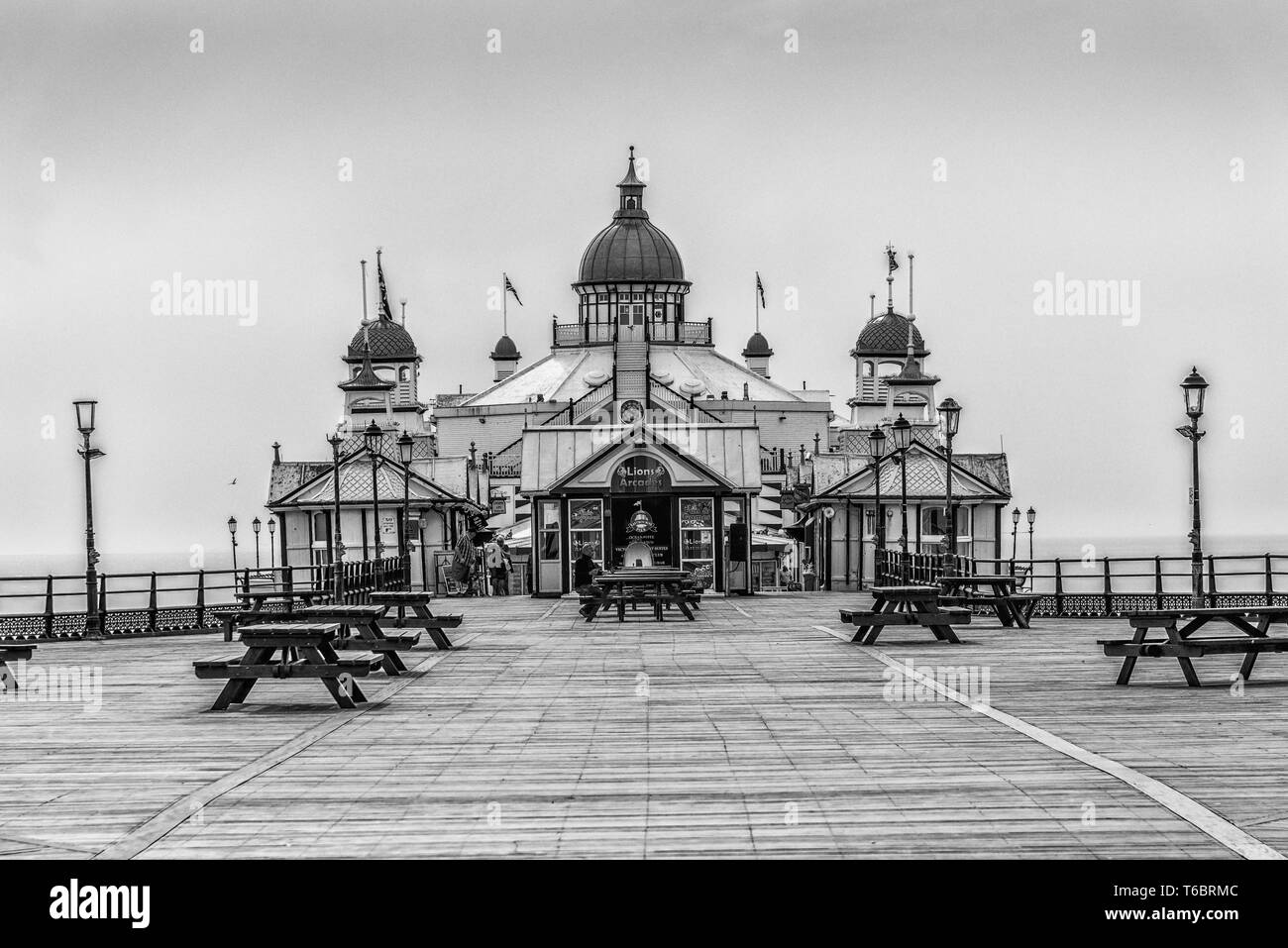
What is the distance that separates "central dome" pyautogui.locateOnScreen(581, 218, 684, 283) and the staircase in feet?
14.9

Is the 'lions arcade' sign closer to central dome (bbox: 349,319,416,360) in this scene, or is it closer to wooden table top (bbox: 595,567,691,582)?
wooden table top (bbox: 595,567,691,582)

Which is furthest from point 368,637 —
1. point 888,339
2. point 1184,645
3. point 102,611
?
point 888,339

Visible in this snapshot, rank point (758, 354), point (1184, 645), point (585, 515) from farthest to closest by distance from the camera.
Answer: point (758, 354) < point (585, 515) < point (1184, 645)

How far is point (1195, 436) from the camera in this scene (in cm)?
2978

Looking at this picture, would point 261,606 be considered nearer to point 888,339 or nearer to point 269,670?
point 269,670

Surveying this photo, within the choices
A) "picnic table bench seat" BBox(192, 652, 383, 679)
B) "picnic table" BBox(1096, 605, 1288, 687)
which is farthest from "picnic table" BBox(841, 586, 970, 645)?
"picnic table bench seat" BBox(192, 652, 383, 679)

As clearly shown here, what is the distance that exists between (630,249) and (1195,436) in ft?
286

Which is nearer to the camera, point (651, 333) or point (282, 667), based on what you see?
point (282, 667)

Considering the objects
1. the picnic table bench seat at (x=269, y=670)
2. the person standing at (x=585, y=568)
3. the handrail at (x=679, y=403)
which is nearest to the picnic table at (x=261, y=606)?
the picnic table bench seat at (x=269, y=670)

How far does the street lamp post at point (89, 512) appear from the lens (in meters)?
31.0

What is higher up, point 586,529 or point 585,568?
point 586,529

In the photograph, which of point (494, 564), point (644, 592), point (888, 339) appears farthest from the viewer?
point (888, 339)
